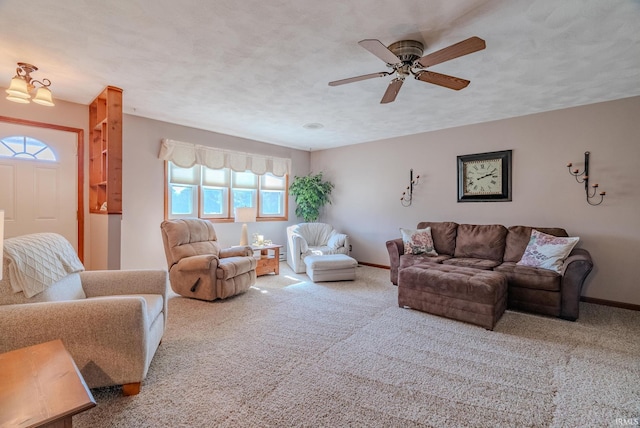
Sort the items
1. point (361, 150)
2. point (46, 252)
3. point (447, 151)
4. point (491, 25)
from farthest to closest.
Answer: point (361, 150) → point (447, 151) → point (491, 25) → point (46, 252)

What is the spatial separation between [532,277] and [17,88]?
557cm

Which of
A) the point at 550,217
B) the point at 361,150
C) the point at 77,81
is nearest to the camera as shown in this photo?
the point at 77,81

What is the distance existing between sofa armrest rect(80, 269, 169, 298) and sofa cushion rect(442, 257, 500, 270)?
3513 millimetres

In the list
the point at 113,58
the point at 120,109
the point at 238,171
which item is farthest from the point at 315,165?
the point at 113,58

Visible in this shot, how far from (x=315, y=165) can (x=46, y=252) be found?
212 inches

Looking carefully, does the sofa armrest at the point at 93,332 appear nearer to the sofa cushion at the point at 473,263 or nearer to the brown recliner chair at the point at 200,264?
the brown recliner chair at the point at 200,264

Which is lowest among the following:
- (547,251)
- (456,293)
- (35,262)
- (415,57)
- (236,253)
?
(456,293)

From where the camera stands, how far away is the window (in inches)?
195

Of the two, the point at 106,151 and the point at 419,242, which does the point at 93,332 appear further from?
the point at 419,242

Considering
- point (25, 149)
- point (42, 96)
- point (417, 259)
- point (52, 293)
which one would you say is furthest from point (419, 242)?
point (25, 149)

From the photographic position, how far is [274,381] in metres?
2.10

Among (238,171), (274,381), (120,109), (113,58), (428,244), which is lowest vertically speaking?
(274,381)

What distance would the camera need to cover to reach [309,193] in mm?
6238

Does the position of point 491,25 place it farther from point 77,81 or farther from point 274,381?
point 77,81
